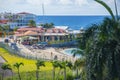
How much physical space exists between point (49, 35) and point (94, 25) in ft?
218

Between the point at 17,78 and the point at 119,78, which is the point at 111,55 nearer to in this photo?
the point at 119,78

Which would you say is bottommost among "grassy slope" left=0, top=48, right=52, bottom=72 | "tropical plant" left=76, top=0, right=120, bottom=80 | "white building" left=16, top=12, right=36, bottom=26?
"white building" left=16, top=12, right=36, bottom=26

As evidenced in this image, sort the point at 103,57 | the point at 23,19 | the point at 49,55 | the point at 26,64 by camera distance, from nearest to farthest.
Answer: the point at 103,57 < the point at 26,64 < the point at 49,55 < the point at 23,19

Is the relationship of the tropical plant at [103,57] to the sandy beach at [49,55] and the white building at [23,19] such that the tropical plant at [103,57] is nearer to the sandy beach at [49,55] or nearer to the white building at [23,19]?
the sandy beach at [49,55]

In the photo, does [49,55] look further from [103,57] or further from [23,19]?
[23,19]

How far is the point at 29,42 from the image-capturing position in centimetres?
7781

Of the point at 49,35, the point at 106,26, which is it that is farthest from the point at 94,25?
the point at 49,35

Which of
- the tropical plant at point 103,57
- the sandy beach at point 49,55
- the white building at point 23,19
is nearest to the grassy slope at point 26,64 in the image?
the sandy beach at point 49,55

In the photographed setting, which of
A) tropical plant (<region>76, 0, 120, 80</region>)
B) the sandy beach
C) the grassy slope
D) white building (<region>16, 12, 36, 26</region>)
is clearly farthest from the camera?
white building (<region>16, 12, 36, 26</region>)

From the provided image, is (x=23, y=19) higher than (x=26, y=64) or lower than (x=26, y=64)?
lower

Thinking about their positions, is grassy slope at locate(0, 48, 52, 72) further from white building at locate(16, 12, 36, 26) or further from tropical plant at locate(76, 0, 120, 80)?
white building at locate(16, 12, 36, 26)

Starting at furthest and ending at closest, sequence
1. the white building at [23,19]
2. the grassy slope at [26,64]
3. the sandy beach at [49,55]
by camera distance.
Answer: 1. the white building at [23,19]
2. the sandy beach at [49,55]
3. the grassy slope at [26,64]

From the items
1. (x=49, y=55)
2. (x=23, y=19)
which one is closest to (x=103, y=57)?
(x=49, y=55)

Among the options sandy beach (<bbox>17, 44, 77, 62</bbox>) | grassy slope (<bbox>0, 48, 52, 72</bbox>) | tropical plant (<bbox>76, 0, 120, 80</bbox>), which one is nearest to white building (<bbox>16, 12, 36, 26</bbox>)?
sandy beach (<bbox>17, 44, 77, 62</bbox>)
